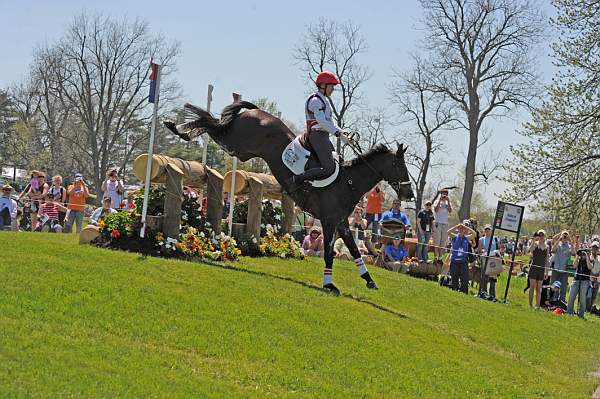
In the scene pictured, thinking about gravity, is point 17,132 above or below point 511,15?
below

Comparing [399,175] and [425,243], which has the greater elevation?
[399,175]

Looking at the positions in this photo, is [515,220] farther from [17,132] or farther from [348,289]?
[17,132]

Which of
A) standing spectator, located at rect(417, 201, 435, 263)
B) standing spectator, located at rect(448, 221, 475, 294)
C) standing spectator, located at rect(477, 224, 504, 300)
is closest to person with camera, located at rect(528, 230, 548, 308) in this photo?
standing spectator, located at rect(477, 224, 504, 300)

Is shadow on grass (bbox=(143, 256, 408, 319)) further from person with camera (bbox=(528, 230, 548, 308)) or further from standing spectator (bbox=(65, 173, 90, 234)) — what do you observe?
person with camera (bbox=(528, 230, 548, 308))

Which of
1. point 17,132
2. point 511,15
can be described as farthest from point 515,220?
point 17,132

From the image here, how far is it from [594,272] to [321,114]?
1329 centimetres

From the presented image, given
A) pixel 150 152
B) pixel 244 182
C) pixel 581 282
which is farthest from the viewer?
pixel 581 282

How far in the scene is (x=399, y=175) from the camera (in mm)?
14523

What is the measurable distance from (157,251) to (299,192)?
2635mm

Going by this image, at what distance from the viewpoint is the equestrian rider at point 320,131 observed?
13.5 meters

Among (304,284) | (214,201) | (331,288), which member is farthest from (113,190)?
(331,288)

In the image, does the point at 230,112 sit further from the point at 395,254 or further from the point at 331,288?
the point at 395,254

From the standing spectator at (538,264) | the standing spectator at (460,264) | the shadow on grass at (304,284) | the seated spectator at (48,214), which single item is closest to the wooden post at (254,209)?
the shadow on grass at (304,284)

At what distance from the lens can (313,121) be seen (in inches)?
538
